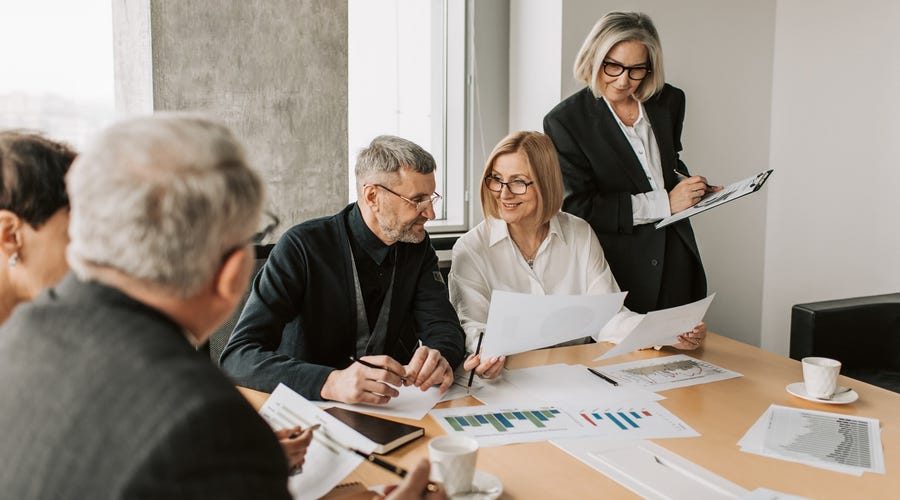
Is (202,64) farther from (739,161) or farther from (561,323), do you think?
(739,161)

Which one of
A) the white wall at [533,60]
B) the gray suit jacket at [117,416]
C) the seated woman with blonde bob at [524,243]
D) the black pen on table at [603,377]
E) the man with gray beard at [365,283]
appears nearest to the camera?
the gray suit jacket at [117,416]

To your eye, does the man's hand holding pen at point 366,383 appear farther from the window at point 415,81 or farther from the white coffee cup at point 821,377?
the window at point 415,81

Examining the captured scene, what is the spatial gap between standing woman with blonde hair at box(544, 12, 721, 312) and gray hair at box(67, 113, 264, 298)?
2.01 metres

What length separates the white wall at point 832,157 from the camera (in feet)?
10.8

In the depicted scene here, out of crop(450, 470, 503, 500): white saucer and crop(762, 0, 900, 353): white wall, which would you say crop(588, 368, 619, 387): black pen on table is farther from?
crop(762, 0, 900, 353): white wall

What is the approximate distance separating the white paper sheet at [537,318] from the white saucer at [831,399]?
0.44 meters

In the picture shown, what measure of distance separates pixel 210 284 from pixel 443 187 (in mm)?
2783

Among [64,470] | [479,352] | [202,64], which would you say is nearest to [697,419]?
[479,352]

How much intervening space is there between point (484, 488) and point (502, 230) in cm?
127

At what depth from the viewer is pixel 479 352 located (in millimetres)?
1688

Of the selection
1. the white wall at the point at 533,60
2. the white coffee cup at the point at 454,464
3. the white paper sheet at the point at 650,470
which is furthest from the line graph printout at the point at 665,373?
the white wall at the point at 533,60

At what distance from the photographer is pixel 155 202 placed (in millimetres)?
695

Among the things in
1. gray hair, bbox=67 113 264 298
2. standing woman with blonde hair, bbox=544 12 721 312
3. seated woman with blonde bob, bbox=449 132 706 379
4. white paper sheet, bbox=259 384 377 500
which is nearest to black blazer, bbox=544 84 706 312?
standing woman with blonde hair, bbox=544 12 721 312

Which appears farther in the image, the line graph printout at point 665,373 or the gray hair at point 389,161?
the gray hair at point 389,161
